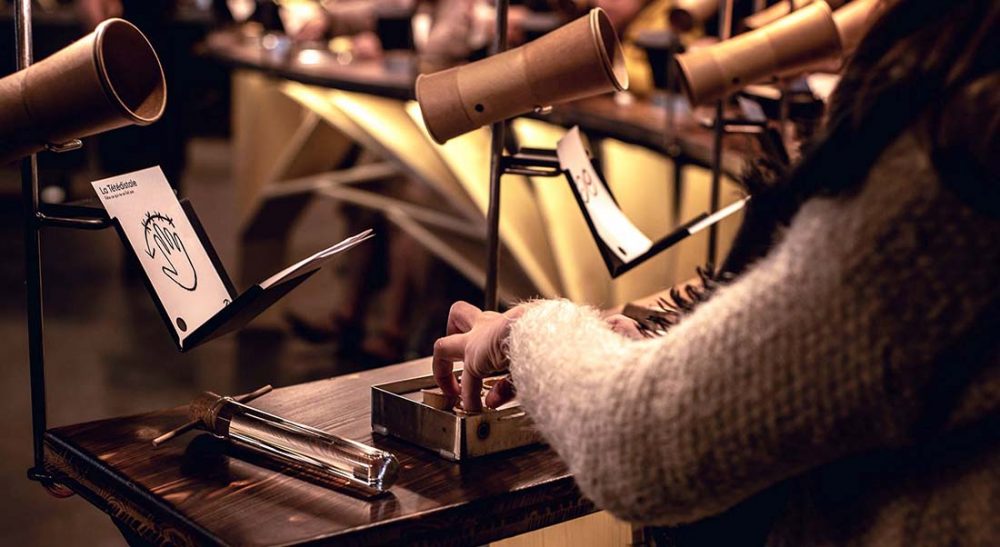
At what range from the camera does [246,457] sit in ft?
3.59

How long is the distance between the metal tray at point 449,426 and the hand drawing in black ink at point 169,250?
8.2 inches

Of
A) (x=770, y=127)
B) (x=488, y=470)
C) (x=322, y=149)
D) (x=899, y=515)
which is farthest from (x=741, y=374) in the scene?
(x=322, y=149)

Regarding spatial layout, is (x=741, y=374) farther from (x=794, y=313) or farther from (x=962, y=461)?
(x=962, y=461)

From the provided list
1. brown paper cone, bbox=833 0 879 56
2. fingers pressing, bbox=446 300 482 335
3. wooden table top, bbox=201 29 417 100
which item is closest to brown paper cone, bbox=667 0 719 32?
brown paper cone, bbox=833 0 879 56

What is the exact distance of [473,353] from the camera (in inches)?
40.8

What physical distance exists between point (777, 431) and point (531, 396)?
0.23 metres

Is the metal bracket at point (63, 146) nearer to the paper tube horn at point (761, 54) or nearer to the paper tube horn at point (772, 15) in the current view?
the paper tube horn at point (761, 54)

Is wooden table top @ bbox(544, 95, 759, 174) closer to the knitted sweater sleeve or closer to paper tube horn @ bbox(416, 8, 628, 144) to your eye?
paper tube horn @ bbox(416, 8, 628, 144)

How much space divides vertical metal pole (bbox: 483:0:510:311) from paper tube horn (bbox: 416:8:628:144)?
0.10m

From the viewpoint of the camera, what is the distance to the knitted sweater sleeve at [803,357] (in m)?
0.70

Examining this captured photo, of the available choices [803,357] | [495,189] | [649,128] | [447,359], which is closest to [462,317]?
[447,359]

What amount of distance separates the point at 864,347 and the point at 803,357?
36 mm

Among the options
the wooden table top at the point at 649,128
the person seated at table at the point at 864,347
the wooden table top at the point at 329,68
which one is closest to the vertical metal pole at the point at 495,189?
the person seated at table at the point at 864,347

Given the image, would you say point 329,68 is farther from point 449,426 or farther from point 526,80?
point 449,426
